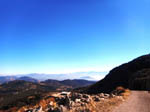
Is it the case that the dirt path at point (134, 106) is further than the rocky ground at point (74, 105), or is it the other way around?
the dirt path at point (134, 106)

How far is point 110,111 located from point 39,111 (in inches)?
285

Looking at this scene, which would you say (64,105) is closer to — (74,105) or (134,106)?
(74,105)

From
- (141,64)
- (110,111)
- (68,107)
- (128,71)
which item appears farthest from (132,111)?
(141,64)

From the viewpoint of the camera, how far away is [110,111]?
1477 cm

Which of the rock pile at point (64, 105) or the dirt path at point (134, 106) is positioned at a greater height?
the rock pile at point (64, 105)

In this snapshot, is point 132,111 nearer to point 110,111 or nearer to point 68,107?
point 110,111

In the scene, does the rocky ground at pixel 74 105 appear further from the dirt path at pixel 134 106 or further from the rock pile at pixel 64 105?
the dirt path at pixel 134 106

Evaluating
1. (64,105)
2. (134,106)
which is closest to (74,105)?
(64,105)

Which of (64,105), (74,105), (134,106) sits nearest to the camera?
(74,105)

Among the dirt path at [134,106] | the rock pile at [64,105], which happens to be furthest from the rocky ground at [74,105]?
the dirt path at [134,106]

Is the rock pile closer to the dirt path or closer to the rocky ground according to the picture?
the rocky ground

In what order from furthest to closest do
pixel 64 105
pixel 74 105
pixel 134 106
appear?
pixel 134 106 → pixel 64 105 → pixel 74 105

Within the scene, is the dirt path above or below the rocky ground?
below

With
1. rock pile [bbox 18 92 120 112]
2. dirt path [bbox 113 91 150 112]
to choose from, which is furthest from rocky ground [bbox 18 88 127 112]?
dirt path [bbox 113 91 150 112]
